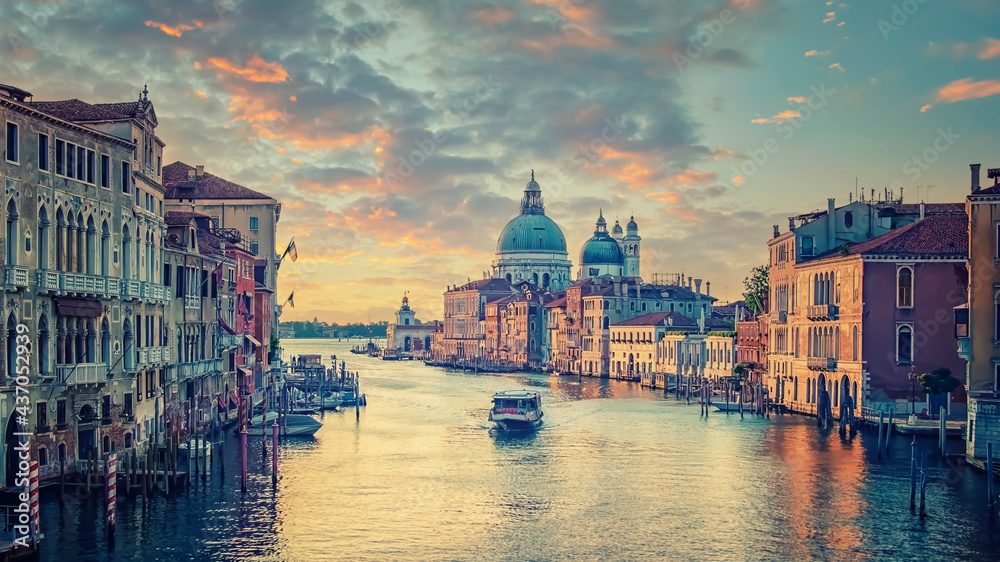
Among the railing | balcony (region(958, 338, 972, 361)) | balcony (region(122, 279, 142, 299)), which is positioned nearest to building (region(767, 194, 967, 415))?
balcony (region(958, 338, 972, 361))

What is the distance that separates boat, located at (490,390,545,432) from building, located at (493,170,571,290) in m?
101

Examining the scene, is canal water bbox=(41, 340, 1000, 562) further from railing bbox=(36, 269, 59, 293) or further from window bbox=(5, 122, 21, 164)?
window bbox=(5, 122, 21, 164)

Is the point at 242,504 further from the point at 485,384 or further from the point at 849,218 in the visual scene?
the point at 485,384

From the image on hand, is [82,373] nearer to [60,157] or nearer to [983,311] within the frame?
[60,157]

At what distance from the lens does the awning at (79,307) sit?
26.2 m

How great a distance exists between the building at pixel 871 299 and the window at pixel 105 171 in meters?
28.1

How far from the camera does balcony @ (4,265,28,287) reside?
24.2 m

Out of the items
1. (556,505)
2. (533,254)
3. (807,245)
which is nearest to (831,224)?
(807,245)

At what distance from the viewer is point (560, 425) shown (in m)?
51.4

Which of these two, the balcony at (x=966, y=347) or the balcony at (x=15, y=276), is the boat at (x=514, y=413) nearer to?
the balcony at (x=966, y=347)

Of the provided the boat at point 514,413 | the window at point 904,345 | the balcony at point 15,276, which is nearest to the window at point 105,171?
the balcony at point 15,276

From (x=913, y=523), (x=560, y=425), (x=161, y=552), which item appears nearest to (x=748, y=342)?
(x=560, y=425)

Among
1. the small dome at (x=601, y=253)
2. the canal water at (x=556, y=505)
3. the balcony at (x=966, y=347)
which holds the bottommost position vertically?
the canal water at (x=556, y=505)

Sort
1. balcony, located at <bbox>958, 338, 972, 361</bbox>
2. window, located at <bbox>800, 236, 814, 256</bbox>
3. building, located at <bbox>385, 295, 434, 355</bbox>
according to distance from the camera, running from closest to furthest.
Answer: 1. balcony, located at <bbox>958, 338, 972, 361</bbox>
2. window, located at <bbox>800, 236, 814, 256</bbox>
3. building, located at <bbox>385, 295, 434, 355</bbox>
